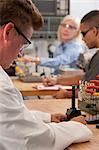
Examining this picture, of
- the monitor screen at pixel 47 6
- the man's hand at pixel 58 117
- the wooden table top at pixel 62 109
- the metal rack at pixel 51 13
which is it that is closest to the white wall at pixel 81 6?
the metal rack at pixel 51 13

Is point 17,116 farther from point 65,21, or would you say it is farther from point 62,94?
point 65,21

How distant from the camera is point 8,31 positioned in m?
1.38

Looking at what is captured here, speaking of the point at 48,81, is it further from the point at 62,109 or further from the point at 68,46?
the point at 68,46

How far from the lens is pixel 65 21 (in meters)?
5.19

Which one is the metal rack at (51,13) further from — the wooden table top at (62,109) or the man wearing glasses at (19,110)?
the man wearing glasses at (19,110)

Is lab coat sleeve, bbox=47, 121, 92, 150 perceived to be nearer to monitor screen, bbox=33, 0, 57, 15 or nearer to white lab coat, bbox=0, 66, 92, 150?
white lab coat, bbox=0, 66, 92, 150

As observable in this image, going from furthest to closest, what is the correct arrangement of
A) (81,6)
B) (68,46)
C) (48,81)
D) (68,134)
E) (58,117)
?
1. (81,6)
2. (68,46)
3. (48,81)
4. (58,117)
5. (68,134)

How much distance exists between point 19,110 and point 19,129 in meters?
0.07

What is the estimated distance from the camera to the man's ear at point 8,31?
1360 mm

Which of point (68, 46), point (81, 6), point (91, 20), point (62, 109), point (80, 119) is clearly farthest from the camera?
point (81, 6)

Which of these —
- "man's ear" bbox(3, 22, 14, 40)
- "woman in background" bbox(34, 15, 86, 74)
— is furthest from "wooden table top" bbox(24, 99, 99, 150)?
"woman in background" bbox(34, 15, 86, 74)

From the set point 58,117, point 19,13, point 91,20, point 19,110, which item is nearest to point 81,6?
point 91,20

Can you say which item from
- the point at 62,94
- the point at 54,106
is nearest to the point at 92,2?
the point at 62,94

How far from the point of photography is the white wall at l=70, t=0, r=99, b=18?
6.04m
